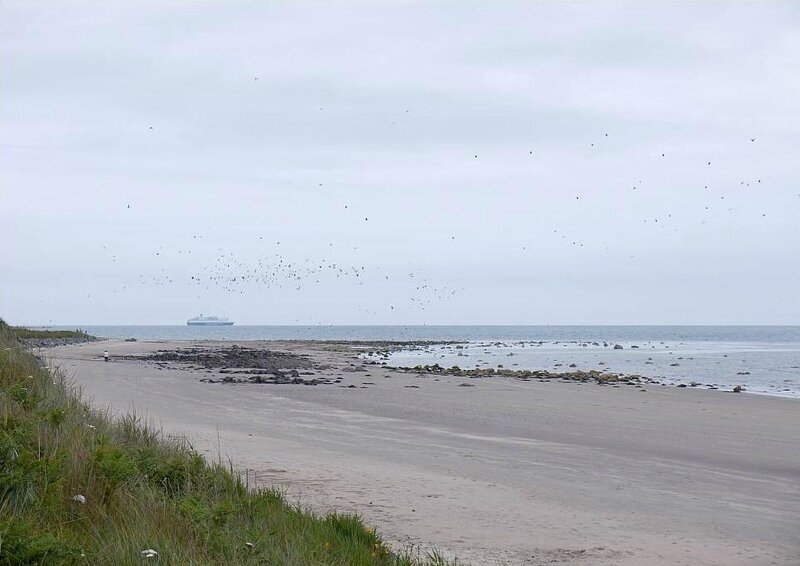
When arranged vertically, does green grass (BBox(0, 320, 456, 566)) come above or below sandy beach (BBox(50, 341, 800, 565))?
above

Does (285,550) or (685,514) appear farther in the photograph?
(685,514)

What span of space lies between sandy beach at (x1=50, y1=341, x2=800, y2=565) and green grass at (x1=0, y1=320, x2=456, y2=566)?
6.60 feet

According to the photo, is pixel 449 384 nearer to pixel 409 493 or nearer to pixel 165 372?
pixel 165 372

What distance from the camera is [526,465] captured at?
13617mm

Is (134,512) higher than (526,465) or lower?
higher

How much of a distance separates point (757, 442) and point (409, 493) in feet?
33.9

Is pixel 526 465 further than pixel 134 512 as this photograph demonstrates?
Yes

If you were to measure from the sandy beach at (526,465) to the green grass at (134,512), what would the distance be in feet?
6.60

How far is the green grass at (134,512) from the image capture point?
5.20 meters

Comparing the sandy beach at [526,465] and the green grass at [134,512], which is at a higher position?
the green grass at [134,512]

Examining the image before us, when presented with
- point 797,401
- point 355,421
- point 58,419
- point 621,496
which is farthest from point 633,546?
point 797,401

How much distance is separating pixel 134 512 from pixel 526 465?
8.70 metres

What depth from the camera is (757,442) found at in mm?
17609

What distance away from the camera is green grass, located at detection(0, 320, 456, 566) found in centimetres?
520
